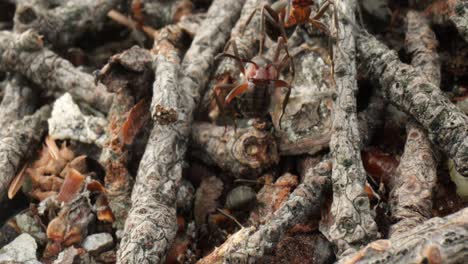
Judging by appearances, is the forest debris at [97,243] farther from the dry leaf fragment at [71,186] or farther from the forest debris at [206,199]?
the forest debris at [206,199]

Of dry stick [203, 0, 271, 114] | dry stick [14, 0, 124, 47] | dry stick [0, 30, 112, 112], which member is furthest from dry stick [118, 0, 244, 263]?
dry stick [14, 0, 124, 47]

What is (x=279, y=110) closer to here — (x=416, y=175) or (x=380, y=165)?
(x=380, y=165)

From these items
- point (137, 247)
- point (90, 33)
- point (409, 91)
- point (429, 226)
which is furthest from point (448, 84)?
point (90, 33)

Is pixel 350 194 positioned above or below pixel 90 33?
below

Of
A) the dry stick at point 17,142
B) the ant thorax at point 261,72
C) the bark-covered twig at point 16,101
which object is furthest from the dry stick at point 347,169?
the bark-covered twig at point 16,101

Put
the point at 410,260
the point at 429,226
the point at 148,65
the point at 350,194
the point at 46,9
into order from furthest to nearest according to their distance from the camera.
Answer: the point at 46,9, the point at 148,65, the point at 350,194, the point at 429,226, the point at 410,260

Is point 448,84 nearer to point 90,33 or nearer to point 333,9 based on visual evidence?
point 333,9

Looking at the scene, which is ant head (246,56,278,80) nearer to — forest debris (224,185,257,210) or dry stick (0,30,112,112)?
forest debris (224,185,257,210)

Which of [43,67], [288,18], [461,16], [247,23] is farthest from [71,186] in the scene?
[461,16]
